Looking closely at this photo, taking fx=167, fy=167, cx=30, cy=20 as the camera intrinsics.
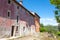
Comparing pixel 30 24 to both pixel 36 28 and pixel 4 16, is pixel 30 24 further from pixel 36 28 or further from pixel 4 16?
pixel 4 16

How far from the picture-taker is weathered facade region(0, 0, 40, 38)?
2809 cm

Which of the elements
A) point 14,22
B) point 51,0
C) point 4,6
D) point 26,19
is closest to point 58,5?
point 51,0

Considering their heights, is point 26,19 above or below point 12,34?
above

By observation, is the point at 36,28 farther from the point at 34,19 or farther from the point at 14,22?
the point at 14,22

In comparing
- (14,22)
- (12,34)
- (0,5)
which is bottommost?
(12,34)

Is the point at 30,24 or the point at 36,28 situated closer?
the point at 30,24

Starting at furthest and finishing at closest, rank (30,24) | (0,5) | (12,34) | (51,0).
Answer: (30,24)
(51,0)
(12,34)
(0,5)

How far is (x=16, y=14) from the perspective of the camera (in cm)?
3356

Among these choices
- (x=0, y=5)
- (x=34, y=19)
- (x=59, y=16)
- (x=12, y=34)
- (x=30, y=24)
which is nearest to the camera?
(x=0, y=5)

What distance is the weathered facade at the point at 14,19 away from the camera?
28094mm

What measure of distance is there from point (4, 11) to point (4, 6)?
0.85 meters

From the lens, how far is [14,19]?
108ft

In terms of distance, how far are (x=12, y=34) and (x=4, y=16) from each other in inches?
216

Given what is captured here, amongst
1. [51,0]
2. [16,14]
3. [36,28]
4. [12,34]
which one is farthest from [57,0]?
[36,28]
